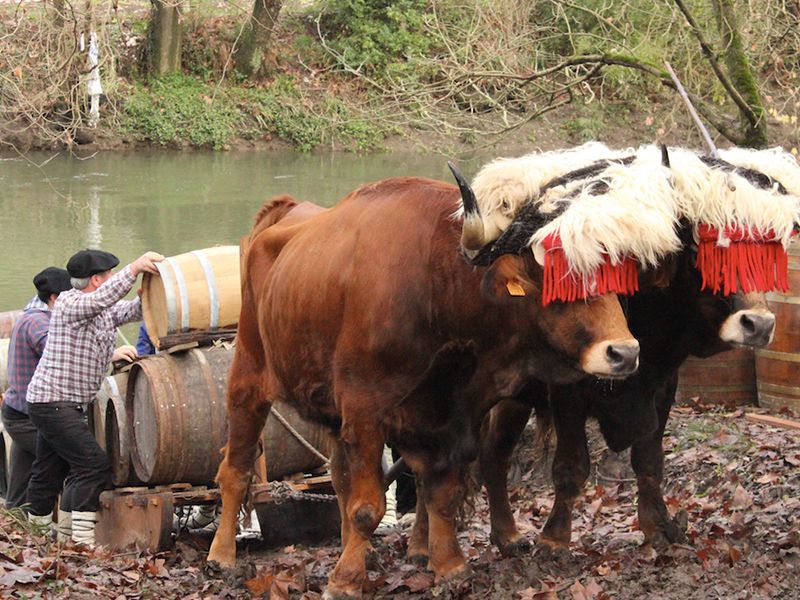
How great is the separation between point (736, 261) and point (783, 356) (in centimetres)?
473

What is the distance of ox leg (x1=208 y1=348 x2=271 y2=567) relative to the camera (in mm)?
7867

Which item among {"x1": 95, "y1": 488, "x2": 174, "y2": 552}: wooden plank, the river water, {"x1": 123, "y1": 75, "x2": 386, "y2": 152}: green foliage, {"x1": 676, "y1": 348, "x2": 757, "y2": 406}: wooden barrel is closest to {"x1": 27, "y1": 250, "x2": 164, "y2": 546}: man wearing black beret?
{"x1": 95, "y1": 488, "x2": 174, "y2": 552}: wooden plank

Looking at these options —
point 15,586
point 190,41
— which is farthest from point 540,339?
point 190,41

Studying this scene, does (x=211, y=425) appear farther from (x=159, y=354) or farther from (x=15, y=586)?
(x=15, y=586)

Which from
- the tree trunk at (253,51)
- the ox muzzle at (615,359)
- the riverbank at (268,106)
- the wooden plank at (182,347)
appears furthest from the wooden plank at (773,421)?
the tree trunk at (253,51)

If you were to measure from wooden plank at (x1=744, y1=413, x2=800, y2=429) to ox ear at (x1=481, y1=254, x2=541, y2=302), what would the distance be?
460 centimetres

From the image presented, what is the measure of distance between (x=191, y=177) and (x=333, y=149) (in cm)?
425

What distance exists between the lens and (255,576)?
7.36 m

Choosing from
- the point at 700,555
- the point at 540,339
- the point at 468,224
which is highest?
the point at 468,224

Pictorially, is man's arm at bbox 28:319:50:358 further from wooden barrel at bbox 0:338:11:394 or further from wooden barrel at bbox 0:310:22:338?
wooden barrel at bbox 0:310:22:338

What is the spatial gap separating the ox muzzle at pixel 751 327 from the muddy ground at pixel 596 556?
1048 mm

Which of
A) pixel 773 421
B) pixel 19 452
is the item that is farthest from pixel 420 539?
pixel 19 452

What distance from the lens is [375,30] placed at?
3291 cm

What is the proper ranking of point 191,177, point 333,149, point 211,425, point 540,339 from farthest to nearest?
1. point 333,149
2. point 191,177
3. point 211,425
4. point 540,339
